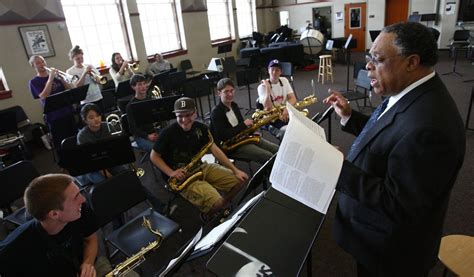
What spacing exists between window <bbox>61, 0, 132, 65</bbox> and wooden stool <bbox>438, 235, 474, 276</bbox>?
342 inches

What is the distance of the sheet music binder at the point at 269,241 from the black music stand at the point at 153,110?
3107 mm

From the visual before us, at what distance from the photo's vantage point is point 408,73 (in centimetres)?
137

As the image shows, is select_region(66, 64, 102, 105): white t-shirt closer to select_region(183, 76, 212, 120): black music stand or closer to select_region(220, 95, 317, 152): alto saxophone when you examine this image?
select_region(183, 76, 212, 120): black music stand

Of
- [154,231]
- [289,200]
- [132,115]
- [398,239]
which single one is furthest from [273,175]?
[132,115]

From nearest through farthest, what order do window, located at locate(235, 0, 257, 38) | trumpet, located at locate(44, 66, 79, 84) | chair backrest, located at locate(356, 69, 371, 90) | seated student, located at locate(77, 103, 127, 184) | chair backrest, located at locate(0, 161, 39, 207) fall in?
chair backrest, located at locate(0, 161, 39, 207) < seated student, located at locate(77, 103, 127, 184) < trumpet, located at locate(44, 66, 79, 84) < chair backrest, located at locate(356, 69, 371, 90) < window, located at locate(235, 0, 257, 38)

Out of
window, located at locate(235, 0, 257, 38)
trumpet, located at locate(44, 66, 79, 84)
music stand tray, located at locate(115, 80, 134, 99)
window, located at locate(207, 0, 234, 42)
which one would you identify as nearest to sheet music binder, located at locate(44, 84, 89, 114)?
trumpet, located at locate(44, 66, 79, 84)

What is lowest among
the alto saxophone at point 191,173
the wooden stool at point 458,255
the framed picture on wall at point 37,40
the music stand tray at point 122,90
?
the wooden stool at point 458,255

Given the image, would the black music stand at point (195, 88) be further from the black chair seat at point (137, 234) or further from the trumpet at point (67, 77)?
the black chair seat at point (137, 234)

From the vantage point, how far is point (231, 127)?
413 centimetres

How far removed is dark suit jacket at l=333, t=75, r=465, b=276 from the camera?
49.3 inches

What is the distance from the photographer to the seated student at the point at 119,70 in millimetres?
7164

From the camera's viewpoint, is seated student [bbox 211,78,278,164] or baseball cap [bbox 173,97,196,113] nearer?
baseball cap [bbox 173,97,196,113]

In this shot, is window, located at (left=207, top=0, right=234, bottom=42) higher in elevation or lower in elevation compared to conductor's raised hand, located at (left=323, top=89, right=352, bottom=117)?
higher

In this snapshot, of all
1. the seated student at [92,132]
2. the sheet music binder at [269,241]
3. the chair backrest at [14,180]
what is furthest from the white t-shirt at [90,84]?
the sheet music binder at [269,241]
